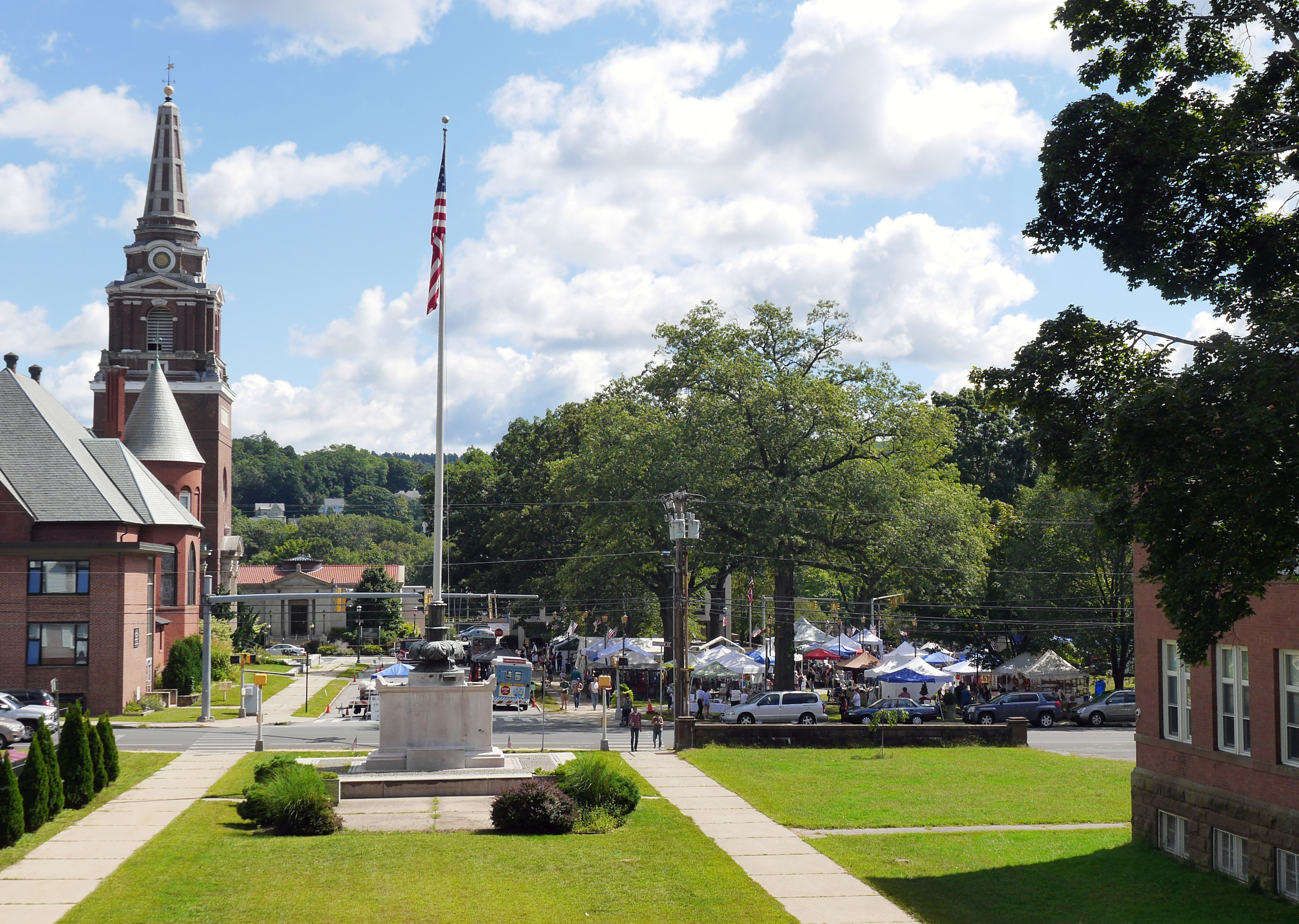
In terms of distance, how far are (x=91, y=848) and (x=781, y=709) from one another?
29.4 meters

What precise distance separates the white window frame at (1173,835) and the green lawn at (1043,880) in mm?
203

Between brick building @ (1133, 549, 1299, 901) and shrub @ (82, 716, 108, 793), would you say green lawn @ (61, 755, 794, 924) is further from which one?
brick building @ (1133, 549, 1299, 901)

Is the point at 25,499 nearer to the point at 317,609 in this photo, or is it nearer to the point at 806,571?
the point at 806,571

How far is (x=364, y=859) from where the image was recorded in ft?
63.8

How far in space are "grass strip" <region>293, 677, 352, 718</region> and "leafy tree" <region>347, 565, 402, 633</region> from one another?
78.8 feet

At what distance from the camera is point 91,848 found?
20.8 m

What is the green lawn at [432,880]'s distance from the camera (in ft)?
53.1

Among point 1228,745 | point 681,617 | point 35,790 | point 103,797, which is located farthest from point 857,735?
point 35,790

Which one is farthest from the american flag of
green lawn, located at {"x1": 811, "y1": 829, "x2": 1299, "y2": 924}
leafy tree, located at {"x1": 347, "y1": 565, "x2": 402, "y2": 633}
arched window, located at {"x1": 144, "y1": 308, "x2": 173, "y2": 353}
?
leafy tree, located at {"x1": 347, "y1": 565, "x2": 402, "y2": 633}

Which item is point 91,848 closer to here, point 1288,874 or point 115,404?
point 1288,874

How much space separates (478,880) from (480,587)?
6728 centimetres

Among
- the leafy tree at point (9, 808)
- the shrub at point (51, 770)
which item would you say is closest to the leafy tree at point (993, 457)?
the shrub at point (51, 770)

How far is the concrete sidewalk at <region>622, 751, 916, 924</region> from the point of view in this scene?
54.7 feet

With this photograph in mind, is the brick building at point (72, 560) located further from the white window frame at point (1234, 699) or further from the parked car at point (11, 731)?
the white window frame at point (1234, 699)
